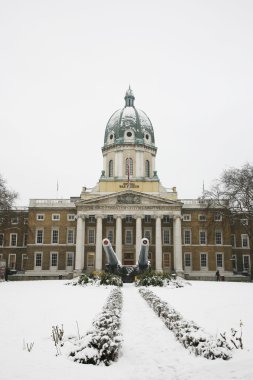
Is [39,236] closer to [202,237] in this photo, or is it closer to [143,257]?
[202,237]

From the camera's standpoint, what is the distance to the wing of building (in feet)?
191

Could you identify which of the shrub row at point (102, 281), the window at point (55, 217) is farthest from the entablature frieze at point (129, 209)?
the shrub row at point (102, 281)

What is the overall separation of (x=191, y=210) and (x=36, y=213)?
1006 inches

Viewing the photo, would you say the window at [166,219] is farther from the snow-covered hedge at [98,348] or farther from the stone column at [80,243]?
the snow-covered hedge at [98,348]

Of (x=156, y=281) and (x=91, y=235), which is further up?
(x=91, y=235)

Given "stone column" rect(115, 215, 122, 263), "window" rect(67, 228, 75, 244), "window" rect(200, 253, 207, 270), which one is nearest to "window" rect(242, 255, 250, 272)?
"window" rect(200, 253, 207, 270)

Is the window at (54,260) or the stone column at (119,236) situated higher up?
the stone column at (119,236)

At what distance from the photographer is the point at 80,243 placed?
189 feet

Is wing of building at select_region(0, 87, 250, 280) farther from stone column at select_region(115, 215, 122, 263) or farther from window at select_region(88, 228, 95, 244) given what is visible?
window at select_region(88, 228, 95, 244)

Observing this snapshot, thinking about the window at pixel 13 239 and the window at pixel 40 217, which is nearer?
the window at pixel 40 217

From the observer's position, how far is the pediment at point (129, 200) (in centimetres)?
5834

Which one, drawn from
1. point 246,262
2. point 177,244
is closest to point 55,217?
point 177,244

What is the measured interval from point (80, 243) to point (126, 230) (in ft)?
25.4

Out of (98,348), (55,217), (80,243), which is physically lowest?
(98,348)
